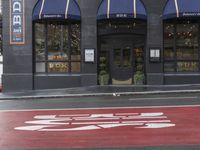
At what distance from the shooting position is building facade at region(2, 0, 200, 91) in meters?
25.0

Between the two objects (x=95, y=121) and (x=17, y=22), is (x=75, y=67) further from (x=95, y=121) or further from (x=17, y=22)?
(x=95, y=121)

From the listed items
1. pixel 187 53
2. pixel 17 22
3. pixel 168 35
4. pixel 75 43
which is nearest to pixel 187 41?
pixel 187 53

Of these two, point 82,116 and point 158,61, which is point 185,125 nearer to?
point 82,116

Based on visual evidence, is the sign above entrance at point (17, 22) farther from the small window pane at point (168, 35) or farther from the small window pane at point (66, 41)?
the small window pane at point (168, 35)

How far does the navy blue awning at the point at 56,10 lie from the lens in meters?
24.2

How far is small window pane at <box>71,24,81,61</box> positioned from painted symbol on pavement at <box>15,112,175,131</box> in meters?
12.8

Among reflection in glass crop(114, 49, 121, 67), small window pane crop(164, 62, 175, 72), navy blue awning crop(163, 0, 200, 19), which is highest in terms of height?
navy blue awning crop(163, 0, 200, 19)

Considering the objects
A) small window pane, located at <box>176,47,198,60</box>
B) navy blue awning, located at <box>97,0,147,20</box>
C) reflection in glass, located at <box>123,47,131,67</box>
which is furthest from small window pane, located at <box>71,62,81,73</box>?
small window pane, located at <box>176,47,198,60</box>

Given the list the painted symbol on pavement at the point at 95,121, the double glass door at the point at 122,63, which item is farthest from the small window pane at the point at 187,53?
the painted symbol on pavement at the point at 95,121

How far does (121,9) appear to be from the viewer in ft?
78.7

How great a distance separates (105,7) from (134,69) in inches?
172

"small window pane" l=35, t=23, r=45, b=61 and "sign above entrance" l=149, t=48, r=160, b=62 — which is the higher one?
"small window pane" l=35, t=23, r=45, b=61

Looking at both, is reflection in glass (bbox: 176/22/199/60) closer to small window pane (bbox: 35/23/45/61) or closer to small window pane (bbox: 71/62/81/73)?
small window pane (bbox: 71/62/81/73)

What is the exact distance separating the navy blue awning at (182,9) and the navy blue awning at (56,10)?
17.7ft
